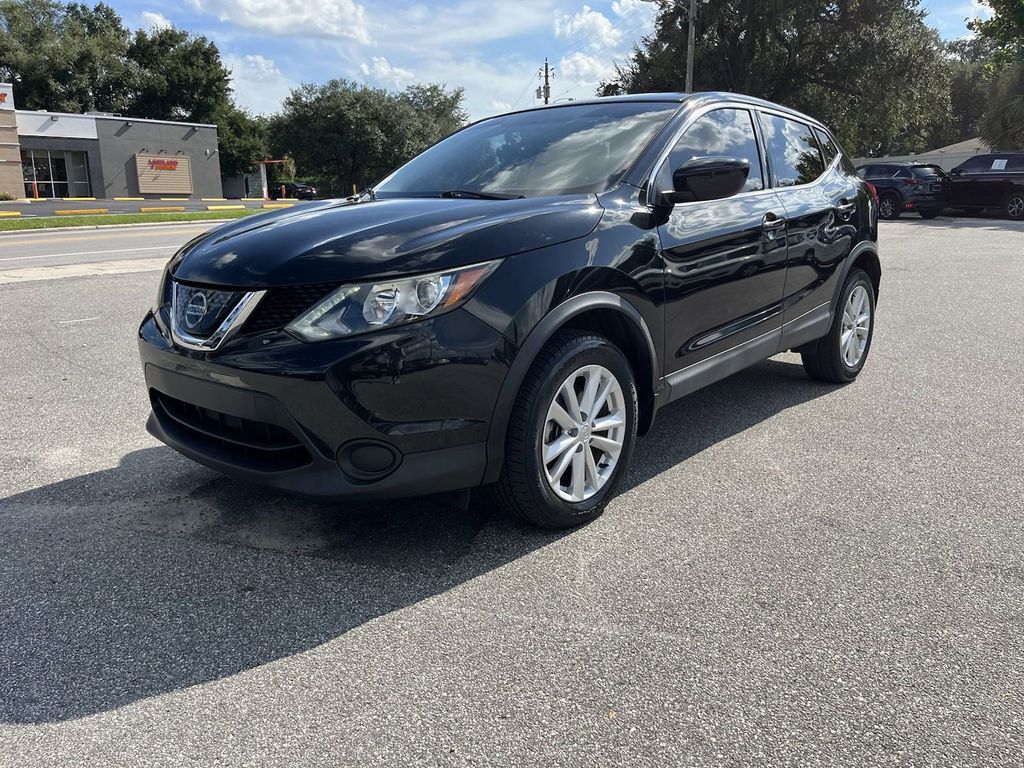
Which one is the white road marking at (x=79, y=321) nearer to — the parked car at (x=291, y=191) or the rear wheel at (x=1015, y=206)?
the rear wheel at (x=1015, y=206)

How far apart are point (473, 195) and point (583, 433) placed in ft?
3.86

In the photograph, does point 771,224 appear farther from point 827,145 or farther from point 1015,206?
point 1015,206

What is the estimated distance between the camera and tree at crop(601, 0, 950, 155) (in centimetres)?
3344

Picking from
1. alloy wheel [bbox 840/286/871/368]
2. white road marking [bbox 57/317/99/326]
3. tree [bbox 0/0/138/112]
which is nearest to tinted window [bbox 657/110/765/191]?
alloy wheel [bbox 840/286/871/368]

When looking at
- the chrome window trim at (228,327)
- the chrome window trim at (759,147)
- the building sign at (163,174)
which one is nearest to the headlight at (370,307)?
the chrome window trim at (228,327)

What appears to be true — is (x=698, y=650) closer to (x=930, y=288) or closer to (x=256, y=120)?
(x=930, y=288)

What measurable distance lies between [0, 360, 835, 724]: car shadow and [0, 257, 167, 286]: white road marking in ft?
24.9

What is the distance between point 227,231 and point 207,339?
648 mm

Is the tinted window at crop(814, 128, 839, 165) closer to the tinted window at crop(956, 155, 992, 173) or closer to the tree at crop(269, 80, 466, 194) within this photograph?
the tinted window at crop(956, 155, 992, 173)

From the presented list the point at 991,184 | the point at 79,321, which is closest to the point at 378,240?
the point at 79,321

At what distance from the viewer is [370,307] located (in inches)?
105

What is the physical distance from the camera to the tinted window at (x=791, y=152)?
4633mm

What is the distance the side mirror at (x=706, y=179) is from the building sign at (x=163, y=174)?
48.6 metres

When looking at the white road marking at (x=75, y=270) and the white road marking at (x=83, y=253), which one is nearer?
the white road marking at (x=75, y=270)
